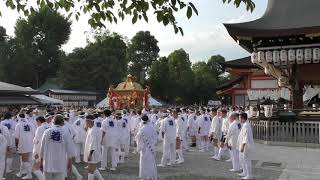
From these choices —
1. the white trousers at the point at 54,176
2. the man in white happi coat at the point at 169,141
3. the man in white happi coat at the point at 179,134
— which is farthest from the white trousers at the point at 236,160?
the white trousers at the point at 54,176

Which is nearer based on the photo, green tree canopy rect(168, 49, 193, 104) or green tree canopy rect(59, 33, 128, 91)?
green tree canopy rect(168, 49, 193, 104)

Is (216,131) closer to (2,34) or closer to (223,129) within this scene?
(223,129)

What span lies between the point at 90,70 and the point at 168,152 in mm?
48855

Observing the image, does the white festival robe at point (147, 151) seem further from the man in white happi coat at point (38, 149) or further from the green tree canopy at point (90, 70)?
the green tree canopy at point (90, 70)

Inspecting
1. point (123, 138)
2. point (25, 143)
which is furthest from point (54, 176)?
point (123, 138)

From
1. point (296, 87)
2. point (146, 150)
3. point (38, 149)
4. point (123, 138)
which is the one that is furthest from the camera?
point (296, 87)

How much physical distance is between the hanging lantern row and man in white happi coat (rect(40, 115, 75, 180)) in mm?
13085

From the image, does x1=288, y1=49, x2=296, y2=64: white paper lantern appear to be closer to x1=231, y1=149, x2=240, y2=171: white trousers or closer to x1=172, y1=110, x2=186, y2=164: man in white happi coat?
x1=172, y1=110, x2=186, y2=164: man in white happi coat

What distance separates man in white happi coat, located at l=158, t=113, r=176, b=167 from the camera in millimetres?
14938

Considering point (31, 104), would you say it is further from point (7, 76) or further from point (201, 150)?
point (7, 76)

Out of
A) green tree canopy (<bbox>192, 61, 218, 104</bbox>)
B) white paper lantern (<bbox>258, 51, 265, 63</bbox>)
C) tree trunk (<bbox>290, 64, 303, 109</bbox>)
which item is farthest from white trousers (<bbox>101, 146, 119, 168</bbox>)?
green tree canopy (<bbox>192, 61, 218, 104</bbox>)

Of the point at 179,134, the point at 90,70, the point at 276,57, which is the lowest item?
the point at 179,134

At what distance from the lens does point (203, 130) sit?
1975 centimetres

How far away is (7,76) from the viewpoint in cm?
6475
